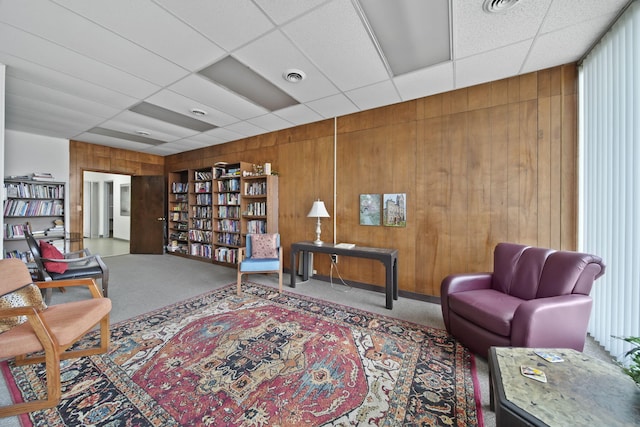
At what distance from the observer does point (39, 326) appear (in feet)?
4.71

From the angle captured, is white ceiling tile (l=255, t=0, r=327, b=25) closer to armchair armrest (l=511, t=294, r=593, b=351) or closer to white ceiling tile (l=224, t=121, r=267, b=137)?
white ceiling tile (l=224, t=121, r=267, b=137)

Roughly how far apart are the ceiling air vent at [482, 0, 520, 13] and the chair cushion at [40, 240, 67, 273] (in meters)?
5.00

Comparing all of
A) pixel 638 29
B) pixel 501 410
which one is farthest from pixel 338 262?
pixel 638 29

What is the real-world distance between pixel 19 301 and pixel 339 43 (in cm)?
328

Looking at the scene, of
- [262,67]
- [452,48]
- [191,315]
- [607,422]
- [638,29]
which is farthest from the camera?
[191,315]

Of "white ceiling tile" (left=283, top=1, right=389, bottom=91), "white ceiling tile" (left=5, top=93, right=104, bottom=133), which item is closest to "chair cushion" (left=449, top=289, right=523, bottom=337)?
"white ceiling tile" (left=283, top=1, right=389, bottom=91)

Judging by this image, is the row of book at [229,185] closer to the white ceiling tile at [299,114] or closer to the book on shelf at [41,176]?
the white ceiling tile at [299,114]

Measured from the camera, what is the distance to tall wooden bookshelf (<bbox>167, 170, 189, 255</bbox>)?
6047mm

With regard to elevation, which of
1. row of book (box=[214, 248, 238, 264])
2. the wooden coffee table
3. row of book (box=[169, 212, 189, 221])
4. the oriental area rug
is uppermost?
row of book (box=[169, 212, 189, 221])

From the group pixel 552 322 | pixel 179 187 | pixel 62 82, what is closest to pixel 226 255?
pixel 179 187

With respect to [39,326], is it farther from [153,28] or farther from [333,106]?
[333,106]

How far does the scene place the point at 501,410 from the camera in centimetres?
101

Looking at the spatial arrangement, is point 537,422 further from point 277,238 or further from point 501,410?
point 277,238

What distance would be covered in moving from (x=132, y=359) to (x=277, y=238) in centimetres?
227
